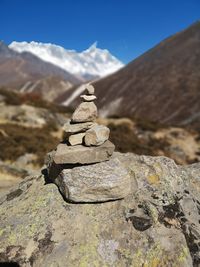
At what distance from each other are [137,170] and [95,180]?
1.54 meters

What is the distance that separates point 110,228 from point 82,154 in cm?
184

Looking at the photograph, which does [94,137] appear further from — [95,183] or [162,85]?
[162,85]

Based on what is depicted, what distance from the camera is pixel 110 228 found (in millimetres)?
8234

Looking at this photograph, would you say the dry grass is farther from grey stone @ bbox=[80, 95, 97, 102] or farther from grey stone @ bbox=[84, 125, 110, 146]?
grey stone @ bbox=[84, 125, 110, 146]

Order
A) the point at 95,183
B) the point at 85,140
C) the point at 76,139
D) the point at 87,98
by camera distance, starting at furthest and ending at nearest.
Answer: the point at 87,98 < the point at 76,139 < the point at 85,140 < the point at 95,183

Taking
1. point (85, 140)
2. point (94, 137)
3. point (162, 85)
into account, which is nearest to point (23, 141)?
point (85, 140)

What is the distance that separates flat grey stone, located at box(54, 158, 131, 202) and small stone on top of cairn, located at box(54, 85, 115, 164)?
0.79 ft

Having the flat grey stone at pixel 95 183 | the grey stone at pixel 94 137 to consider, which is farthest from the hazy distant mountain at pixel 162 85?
the flat grey stone at pixel 95 183

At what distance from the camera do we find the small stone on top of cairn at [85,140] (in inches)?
346

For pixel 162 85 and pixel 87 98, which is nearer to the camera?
pixel 87 98

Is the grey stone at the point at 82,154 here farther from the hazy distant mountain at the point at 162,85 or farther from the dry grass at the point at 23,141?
the hazy distant mountain at the point at 162,85

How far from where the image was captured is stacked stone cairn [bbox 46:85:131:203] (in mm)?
8578

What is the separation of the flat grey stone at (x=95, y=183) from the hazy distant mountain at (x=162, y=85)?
56744 mm

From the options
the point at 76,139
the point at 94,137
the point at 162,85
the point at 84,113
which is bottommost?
the point at 94,137
